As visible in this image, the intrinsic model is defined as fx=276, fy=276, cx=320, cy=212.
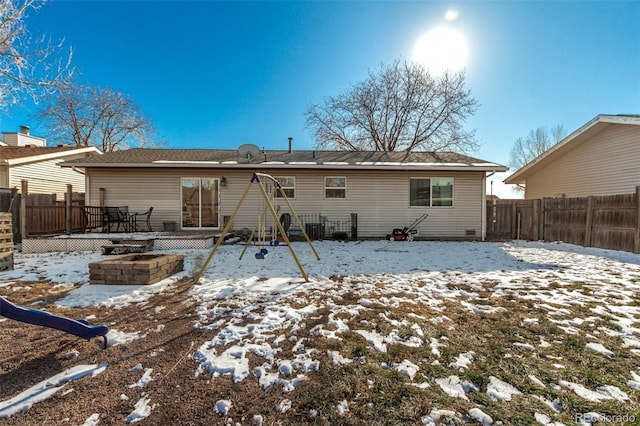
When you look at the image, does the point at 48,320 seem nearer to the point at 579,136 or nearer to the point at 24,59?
the point at 24,59

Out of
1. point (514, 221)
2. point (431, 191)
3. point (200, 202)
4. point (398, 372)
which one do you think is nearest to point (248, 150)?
point (200, 202)

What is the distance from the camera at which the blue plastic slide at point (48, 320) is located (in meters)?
2.31

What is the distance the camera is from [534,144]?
92.2 feet

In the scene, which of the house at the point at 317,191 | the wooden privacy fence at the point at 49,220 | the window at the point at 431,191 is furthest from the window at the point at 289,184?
the wooden privacy fence at the point at 49,220

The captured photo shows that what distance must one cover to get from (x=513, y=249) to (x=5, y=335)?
10.9 m

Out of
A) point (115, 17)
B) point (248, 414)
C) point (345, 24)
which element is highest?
point (345, 24)

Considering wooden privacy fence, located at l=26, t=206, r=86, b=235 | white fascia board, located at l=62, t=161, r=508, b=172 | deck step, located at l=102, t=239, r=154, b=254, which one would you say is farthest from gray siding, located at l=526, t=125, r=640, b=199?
wooden privacy fence, located at l=26, t=206, r=86, b=235

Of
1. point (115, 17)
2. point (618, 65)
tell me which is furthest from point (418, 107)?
point (115, 17)

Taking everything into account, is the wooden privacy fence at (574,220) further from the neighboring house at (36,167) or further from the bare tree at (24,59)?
the neighboring house at (36,167)

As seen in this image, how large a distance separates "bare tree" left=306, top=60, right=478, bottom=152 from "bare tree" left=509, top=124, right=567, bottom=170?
1268 cm

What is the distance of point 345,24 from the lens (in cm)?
1105

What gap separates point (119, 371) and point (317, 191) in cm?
903

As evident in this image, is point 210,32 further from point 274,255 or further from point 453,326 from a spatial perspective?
point 453,326

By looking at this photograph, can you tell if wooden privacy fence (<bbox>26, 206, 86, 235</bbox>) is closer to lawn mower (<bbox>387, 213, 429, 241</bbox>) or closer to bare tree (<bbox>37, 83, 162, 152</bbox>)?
lawn mower (<bbox>387, 213, 429, 241</bbox>)
